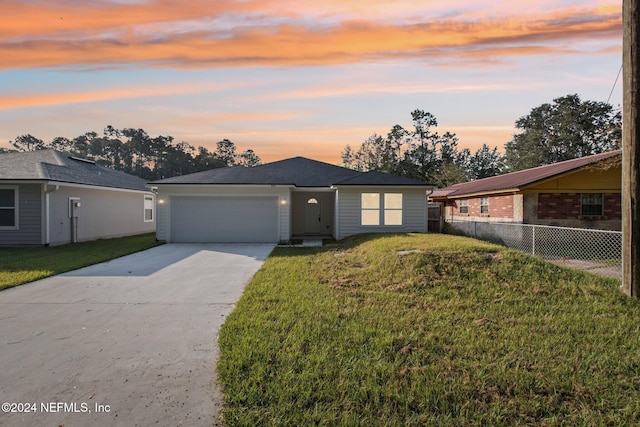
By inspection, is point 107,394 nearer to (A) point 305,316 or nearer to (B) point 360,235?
(A) point 305,316

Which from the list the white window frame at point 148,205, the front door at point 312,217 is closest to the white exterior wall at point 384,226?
the front door at point 312,217

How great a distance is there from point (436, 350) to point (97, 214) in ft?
55.2

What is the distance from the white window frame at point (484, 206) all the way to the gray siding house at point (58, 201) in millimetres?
18242

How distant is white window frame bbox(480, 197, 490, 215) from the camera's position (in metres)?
17.0

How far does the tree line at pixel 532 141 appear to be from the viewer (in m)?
34.1

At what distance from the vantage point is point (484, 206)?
17250 mm

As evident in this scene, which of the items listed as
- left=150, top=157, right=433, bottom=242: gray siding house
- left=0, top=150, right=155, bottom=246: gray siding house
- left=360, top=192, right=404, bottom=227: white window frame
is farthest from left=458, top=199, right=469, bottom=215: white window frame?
left=0, top=150, right=155, bottom=246: gray siding house

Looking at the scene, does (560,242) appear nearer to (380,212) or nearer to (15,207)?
(380,212)

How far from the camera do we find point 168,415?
2590 millimetres

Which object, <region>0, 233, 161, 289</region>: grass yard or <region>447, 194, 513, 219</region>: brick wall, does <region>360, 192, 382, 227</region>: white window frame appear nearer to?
<region>447, 194, 513, 219</region>: brick wall

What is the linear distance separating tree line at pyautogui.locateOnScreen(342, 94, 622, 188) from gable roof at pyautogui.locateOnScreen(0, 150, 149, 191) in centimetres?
2534

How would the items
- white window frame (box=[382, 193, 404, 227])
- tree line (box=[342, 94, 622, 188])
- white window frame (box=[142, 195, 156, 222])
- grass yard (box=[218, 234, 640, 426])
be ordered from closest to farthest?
1. grass yard (box=[218, 234, 640, 426])
2. white window frame (box=[382, 193, 404, 227])
3. white window frame (box=[142, 195, 156, 222])
4. tree line (box=[342, 94, 622, 188])

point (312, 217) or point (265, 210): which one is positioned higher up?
point (265, 210)

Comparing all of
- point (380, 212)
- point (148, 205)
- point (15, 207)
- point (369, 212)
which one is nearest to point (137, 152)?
point (148, 205)
